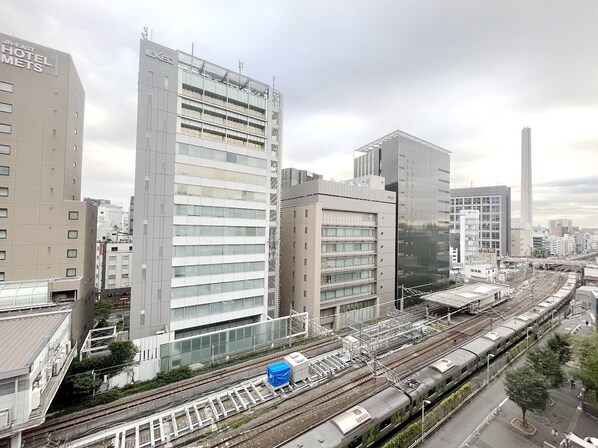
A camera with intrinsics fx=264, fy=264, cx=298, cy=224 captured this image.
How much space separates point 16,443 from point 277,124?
3712 cm

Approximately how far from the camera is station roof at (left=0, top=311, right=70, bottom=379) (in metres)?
14.3

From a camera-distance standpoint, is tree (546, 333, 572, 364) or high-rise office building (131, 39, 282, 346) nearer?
tree (546, 333, 572, 364)

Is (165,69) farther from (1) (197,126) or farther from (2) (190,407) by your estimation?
(2) (190,407)

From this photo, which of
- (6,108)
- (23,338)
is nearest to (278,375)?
(23,338)

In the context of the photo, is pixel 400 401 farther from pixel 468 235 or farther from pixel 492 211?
pixel 492 211

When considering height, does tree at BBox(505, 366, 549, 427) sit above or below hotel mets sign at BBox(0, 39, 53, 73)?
below

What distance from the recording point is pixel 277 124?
37.4 meters

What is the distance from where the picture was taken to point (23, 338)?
1803cm

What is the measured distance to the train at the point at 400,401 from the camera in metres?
15.4

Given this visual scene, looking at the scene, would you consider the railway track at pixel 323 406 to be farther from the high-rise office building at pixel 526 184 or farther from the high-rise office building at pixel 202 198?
the high-rise office building at pixel 526 184

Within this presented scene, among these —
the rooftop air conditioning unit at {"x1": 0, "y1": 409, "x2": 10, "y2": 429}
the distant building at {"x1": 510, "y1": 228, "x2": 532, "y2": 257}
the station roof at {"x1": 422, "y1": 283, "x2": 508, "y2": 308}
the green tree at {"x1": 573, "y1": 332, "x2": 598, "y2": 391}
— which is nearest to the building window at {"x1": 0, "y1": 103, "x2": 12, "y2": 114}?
the rooftop air conditioning unit at {"x1": 0, "y1": 409, "x2": 10, "y2": 429}

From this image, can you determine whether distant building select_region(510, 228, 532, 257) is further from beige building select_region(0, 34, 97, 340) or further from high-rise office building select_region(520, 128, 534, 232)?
beige building select_region(0, 34, 97, 340)

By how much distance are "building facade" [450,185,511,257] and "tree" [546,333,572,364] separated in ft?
318

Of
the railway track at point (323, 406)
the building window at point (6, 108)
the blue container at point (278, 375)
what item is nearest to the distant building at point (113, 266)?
the building window at point (6, 108)
